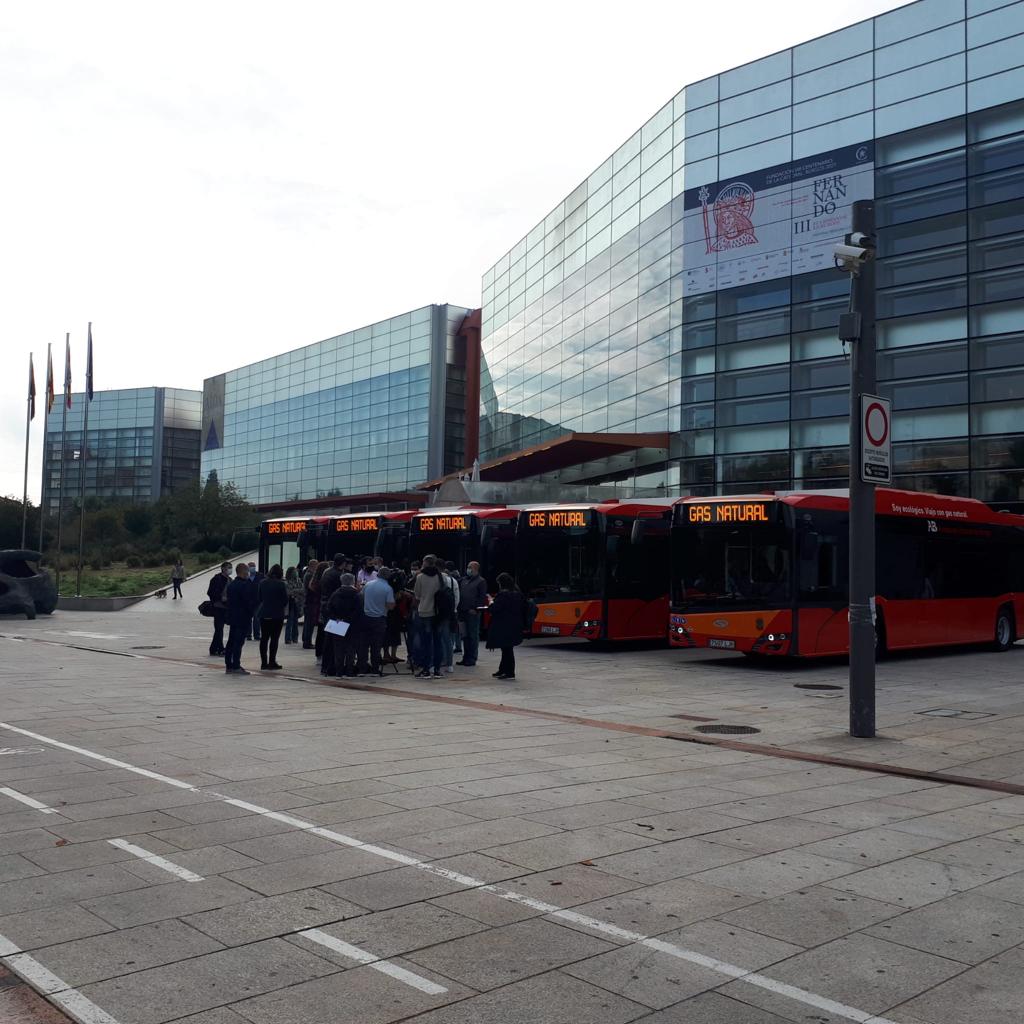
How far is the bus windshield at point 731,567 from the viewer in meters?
18.3

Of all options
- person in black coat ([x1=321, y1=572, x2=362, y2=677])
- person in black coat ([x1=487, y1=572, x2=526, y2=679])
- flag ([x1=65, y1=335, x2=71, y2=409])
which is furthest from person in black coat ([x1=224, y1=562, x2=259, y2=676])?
flag ([x1=65, y1=335, x2=71, y2=409])

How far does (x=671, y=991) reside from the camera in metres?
4.20

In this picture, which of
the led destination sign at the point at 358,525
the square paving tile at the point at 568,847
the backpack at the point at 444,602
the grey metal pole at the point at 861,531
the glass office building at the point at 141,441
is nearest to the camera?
the square paving tile at the point at 568,847

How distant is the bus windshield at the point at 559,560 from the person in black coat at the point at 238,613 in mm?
6921

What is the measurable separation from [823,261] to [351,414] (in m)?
42.8

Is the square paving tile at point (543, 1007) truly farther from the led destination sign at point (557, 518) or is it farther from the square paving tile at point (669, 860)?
the led destination sign at point (557, 518)

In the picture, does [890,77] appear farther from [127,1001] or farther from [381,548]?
[127,1001]

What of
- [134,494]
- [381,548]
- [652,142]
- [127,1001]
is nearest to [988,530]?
[381,548]

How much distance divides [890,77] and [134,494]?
9071 centimetres

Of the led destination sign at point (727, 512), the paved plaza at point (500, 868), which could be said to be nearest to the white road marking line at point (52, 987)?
the paved plaza at point (500, 868)

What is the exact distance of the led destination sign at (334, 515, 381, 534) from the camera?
27.8m

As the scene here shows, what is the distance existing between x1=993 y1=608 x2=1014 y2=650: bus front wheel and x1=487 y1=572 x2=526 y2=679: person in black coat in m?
12.0

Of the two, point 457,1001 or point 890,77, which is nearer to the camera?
point 457,1001

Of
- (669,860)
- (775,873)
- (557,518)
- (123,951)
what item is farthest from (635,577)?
(123,951)
